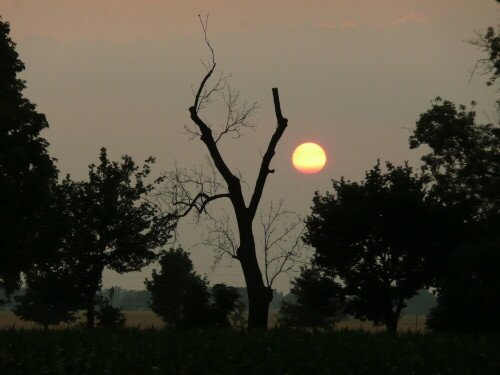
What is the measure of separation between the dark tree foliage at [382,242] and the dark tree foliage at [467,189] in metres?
7.24

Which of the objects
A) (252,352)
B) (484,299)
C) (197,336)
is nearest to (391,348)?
(252,352)

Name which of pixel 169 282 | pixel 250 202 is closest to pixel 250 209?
pixel 250 202

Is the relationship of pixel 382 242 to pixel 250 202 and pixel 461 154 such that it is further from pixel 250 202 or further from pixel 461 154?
pixel 250 202

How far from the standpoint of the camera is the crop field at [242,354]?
11.6 m

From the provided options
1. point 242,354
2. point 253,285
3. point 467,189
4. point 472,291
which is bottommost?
point 242,354

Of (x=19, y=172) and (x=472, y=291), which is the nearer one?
(x=19, y=172)

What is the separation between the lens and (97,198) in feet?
167

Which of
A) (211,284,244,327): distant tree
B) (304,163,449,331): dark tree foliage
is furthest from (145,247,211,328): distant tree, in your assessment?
(211,284,244,327): distant tree

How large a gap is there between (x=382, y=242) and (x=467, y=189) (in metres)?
12.9

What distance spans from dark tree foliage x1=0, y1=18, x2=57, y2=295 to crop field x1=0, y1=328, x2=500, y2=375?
1927cm

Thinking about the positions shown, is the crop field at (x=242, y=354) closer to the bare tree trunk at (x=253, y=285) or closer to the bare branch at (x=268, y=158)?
the bare tree trunk at (x=253, y=285)

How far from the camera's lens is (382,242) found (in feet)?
176

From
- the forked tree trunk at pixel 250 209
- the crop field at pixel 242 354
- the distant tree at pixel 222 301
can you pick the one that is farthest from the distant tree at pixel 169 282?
the crop field at pixel 242 354

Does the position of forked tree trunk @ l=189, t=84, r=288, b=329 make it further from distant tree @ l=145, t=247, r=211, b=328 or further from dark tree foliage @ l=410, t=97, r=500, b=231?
distant tree @ l=145, t=247, r=211, b=328
